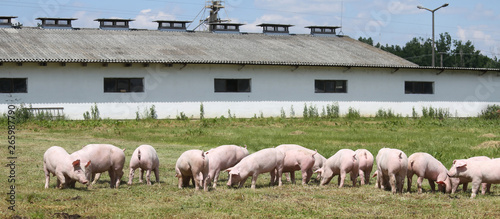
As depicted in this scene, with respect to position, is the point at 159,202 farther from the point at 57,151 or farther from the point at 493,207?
the point at 493,207

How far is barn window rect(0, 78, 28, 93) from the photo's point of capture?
29.4 metres

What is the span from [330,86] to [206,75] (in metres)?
7.26

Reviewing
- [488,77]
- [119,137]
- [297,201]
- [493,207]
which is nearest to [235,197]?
[297,201]

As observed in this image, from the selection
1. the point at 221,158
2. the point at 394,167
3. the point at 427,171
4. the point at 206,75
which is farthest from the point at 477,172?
the point at 206,75

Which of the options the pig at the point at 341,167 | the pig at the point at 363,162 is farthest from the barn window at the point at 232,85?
the pig at the point at 363,162

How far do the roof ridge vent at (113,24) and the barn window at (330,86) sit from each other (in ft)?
41.1

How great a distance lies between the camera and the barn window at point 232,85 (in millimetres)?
33812

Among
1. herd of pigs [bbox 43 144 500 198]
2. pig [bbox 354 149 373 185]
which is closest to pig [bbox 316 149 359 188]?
A: herd of pigs [bbox 43 144 500 198]

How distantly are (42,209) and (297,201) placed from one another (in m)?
3.68

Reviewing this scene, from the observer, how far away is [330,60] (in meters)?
36.9

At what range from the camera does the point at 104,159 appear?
1146 centimetres

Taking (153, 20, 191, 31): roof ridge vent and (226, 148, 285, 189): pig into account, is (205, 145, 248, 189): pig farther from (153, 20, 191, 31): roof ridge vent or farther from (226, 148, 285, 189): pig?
(153, 20, 191, 31): roof ridge vent

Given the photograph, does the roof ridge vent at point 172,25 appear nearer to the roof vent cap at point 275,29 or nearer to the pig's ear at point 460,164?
the roof vent cap at point 275,29

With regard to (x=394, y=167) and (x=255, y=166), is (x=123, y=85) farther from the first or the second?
(x=394, y=167)
